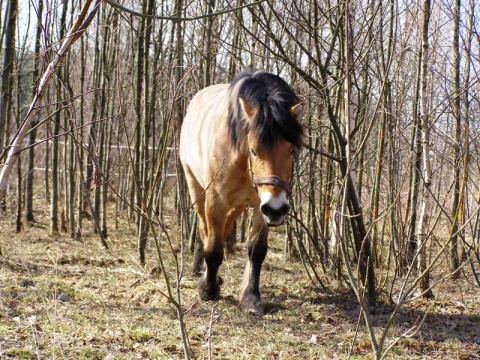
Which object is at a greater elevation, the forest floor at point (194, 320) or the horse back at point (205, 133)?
the horse back at point (205, 133)

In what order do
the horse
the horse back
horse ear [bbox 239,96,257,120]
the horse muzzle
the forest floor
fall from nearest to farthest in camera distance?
the forest floor, the horse muzzle, the horse, horse ear [bbox 239,96,257,120], the horse back

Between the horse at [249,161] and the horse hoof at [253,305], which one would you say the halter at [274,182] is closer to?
the horse at [249,161]

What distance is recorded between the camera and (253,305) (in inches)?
207

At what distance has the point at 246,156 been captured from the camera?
17.1 feet

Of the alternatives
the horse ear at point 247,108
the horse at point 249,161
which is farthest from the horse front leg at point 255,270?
the horse ear at point 247,108

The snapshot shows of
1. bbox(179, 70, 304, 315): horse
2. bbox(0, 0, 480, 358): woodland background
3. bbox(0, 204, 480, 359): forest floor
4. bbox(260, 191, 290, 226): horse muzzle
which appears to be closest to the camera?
bbox(0, 0, 480, 358): woodland background

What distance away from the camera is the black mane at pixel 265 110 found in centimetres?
482

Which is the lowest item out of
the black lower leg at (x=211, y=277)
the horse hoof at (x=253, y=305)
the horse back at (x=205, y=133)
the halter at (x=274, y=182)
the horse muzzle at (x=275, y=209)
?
the horse hoof at (x=253, y=305)

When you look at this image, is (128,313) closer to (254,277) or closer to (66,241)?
(254,277)

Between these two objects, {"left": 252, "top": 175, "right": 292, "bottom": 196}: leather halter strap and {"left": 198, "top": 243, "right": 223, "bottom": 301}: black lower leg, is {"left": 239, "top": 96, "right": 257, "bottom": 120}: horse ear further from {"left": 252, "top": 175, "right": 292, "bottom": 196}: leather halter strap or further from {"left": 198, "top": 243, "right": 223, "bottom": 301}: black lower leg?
{"left": 198, "top": 243, "right": 223, "bottom": 301}: black lower leg

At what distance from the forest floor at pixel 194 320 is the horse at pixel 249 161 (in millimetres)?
501

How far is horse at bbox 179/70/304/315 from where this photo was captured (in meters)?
4.80

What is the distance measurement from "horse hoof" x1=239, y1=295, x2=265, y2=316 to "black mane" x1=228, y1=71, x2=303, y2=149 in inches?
58.0

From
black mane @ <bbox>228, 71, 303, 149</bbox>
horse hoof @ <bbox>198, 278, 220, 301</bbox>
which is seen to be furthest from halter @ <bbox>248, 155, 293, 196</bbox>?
horse hoof @ <bbox>198, 278, 220, 301</bbox>
